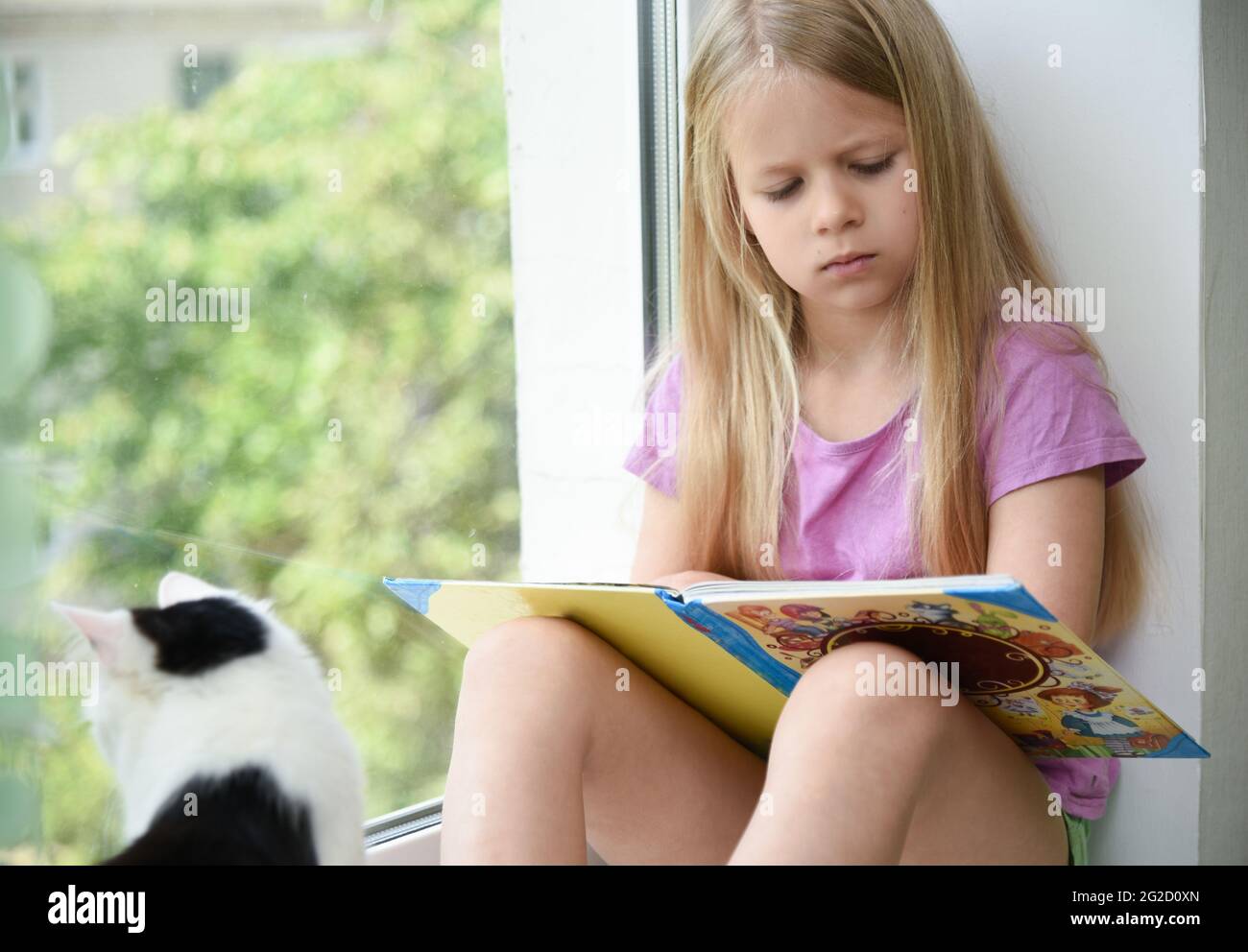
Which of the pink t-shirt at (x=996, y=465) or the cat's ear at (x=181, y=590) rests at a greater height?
the pink t-shirt at (x=996, y=465)

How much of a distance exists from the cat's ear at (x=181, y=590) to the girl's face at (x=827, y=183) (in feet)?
1.68

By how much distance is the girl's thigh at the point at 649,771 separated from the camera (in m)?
0.84

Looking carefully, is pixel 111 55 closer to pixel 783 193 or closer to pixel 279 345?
pixel 279 345

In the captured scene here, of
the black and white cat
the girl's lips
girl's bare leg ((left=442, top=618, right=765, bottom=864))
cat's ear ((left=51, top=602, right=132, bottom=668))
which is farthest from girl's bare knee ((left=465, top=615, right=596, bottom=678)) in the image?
the girl's lips

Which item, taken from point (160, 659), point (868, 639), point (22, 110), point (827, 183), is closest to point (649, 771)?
point (868, 639)

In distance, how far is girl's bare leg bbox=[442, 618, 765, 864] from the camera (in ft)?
2.47

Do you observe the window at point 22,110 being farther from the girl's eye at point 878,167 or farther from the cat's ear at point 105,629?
the girl's eye at point 878,167

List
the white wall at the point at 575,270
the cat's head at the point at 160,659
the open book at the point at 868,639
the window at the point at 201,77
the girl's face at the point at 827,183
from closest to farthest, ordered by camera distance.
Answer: the open book at the point at 868,639 → the cat's head at the point at 160,659 → the girl's face at the point at 827,183 → the window at the point at 201,77 → the white wall at the point at 575,270

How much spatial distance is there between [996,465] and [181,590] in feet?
2.01

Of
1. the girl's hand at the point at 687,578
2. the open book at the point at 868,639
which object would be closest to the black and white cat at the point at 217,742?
the open book at the point at 868,639

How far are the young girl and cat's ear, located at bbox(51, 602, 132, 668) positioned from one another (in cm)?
23

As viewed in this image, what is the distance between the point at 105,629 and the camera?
811mm

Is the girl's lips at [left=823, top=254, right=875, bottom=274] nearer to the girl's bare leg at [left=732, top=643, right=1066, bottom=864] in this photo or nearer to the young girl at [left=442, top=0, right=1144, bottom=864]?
the young girl at [left=442, top=0, right=1144, bottom=864]
